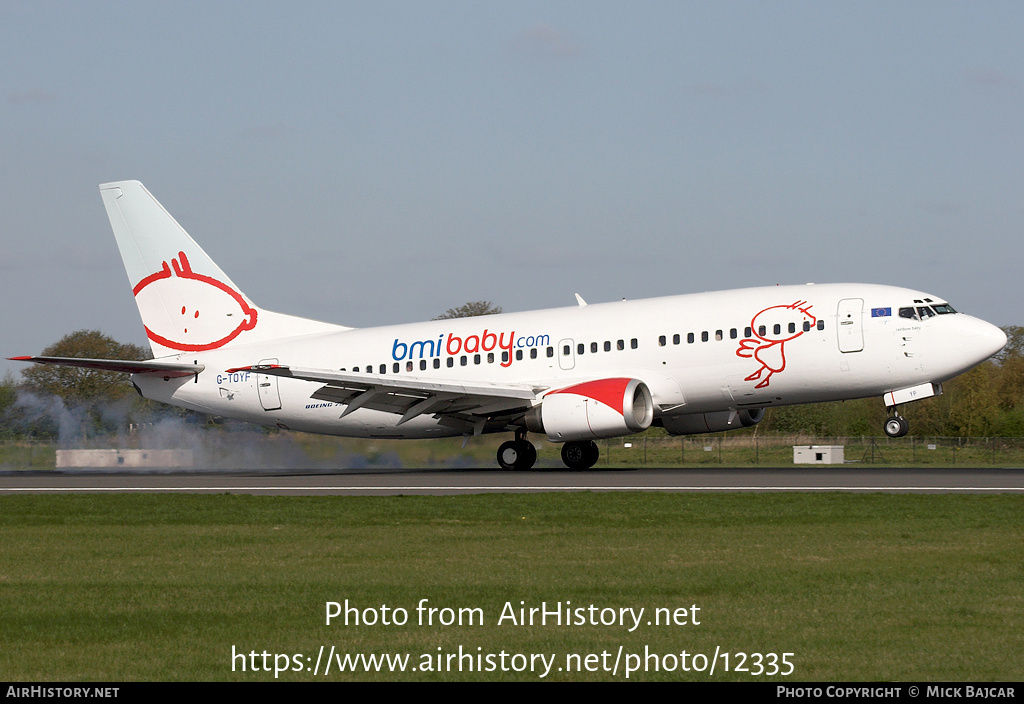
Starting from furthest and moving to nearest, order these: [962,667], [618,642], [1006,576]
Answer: [1006,576] < [618,642] < [962,667]

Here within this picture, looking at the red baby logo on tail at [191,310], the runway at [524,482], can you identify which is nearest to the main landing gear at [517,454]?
the runway at [524,482]

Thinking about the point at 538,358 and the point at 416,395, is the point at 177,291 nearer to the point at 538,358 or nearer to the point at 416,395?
the point at 416,395

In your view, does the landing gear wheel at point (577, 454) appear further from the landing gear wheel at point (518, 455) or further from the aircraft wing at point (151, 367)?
the aircraft wing at point (151, 367)

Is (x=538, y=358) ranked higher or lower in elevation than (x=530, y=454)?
higher

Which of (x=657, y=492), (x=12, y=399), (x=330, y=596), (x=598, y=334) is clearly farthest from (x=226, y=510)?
(x=12, y=399)

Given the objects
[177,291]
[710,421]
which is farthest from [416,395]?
[177,291]

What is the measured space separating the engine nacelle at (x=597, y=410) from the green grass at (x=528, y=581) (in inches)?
373

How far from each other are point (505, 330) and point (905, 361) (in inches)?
446

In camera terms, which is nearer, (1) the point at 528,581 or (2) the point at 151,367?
(1) the point at 528,581

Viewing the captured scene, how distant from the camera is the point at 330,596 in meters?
10.6

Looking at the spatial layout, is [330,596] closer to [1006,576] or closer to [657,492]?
[1006,576]

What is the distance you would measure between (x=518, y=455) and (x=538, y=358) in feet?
9.82

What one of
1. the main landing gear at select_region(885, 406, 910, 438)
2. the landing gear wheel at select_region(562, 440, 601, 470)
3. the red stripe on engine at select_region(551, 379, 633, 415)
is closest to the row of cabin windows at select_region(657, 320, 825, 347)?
the red stripe on engine at select_region(551, 379, 633, 415)

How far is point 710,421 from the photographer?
Answer: 110ft
